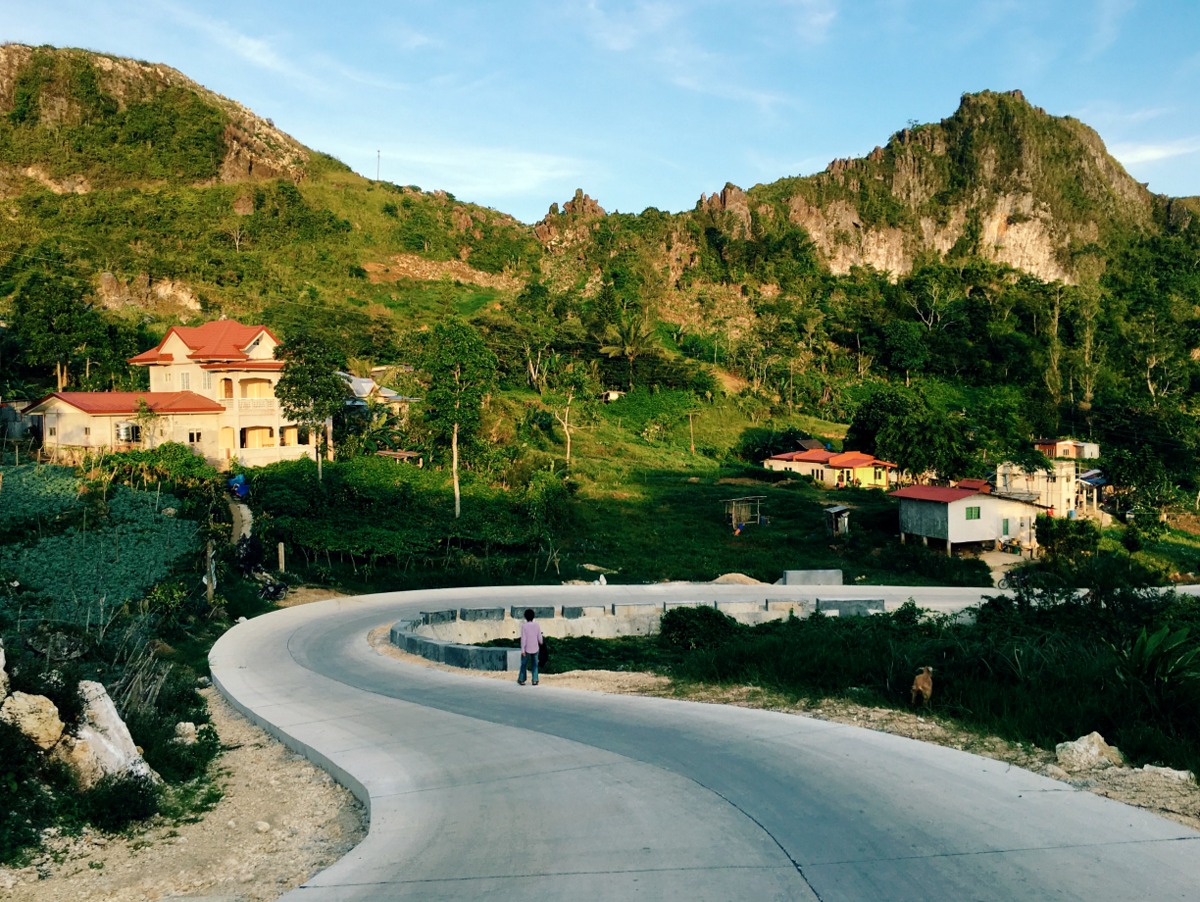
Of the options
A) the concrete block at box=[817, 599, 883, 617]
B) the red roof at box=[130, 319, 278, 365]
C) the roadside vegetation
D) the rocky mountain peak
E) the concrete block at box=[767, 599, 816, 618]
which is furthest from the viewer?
the rocky mountain peak

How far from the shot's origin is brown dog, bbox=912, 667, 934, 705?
437 inches

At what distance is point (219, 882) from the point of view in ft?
21.6

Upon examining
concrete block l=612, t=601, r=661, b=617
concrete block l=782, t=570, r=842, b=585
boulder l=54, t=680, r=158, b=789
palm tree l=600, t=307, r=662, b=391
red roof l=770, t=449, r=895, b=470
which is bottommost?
concrete block l=782, t=570, r=842, b=585

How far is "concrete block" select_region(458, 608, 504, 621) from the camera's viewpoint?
22094mm

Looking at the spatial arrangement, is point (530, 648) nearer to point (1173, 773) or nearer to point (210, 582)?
point (1173, 773)

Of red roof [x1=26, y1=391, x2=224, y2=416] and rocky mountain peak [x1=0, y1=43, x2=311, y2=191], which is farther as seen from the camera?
rocky mountain peak [x1=0, y1=43, x2=311, y2=191]

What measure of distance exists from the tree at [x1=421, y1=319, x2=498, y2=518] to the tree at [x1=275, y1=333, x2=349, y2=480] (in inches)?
154

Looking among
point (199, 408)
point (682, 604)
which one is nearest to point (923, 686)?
point (682, 604)

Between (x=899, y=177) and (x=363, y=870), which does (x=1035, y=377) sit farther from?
(x=363, y=870)

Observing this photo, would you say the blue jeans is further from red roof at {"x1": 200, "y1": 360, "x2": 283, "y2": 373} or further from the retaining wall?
red roof at {"x1": 200, "y1": 360, "x2": 283, "y2": 373}

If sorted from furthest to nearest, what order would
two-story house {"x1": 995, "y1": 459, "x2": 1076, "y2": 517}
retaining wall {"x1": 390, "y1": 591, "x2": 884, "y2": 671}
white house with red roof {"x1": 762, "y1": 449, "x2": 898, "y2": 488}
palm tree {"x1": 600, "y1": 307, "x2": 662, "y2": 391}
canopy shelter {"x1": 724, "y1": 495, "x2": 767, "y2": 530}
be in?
palm tree {"x1": 600, "y1": 307, "x2": 662, "y2": 391}, white house with red roof {"x1": 762, "y1": 449, "x2": 898, "y2": 488}, two-story house {"x1": 995, "y1": 459, "x2": 1076, "y2": 517}, canopy shelter {"x1": 724, "y1": 495, "x2": 767, "y2": 530}, retaining wall {"x1": 390, "y1": 591, "x2": 884, "y2": 671}

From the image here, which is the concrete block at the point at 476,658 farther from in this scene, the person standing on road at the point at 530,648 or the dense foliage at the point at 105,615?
the dense foliage at the point at 105,615

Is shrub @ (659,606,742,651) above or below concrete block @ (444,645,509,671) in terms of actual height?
below

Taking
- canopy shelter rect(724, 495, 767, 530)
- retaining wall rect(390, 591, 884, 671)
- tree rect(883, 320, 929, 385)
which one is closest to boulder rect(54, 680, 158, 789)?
retaining wall rect(390, 591, 884, 671)
